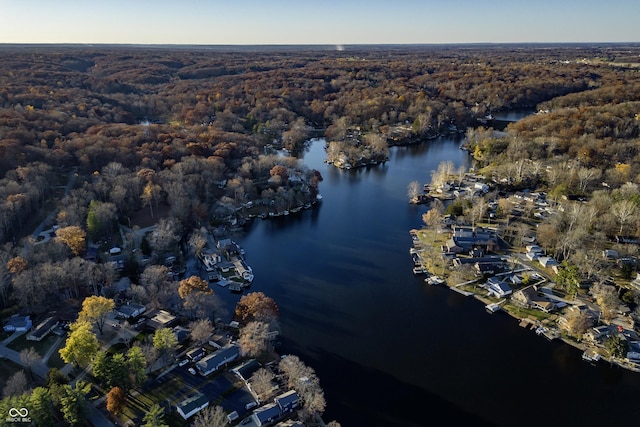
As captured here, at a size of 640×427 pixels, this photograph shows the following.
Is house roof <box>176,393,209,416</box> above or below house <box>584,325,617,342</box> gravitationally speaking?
above

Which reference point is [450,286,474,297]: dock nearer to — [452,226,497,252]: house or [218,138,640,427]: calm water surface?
[218,138,640,427]: calm water surface

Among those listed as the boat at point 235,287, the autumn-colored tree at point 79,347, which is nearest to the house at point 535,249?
the boat at point 235,287

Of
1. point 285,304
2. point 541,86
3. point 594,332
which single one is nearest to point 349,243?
point 285,304

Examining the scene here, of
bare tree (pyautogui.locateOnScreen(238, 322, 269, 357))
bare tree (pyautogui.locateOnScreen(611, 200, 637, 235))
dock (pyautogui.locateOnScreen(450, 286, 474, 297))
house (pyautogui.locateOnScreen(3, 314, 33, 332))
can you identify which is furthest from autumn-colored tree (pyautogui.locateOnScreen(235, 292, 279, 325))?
bare tree (pyautogui.locateOnScreen(611, 200, 637, 235))

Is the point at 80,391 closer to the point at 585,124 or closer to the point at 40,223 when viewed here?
the point at 40,223

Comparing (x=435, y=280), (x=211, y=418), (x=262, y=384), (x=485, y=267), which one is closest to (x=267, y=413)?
(x=262, y=384)

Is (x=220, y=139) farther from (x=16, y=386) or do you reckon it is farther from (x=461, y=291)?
(x=16, y=386)
